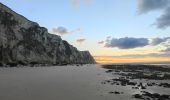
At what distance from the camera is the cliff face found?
9238 cm

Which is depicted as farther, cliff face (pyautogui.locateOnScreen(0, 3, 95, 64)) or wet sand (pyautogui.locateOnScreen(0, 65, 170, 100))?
cliff face (pyautogui.locateOnScreen(0, 3, 95, 64))

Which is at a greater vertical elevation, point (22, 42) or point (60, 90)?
point (22, 42)

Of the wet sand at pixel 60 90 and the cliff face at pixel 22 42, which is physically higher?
the cliff face at pixel 22 42

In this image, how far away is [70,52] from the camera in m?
181

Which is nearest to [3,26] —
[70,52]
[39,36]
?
[39,36]

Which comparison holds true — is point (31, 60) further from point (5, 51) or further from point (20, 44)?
point (5, 51)

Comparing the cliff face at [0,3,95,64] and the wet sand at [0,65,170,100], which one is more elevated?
the cliff face at [0,3,95,64]

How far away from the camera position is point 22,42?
105 metres

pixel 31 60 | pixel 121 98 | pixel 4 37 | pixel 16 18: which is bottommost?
pixel 121 98

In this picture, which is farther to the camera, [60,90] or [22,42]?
[22,42]

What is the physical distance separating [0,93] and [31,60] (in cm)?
8430

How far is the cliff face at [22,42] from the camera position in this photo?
92.4 meters

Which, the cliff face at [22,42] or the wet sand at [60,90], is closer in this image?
the wet sand at [60,90]

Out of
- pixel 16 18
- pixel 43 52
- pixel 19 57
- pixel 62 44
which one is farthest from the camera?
pixel 62 44
